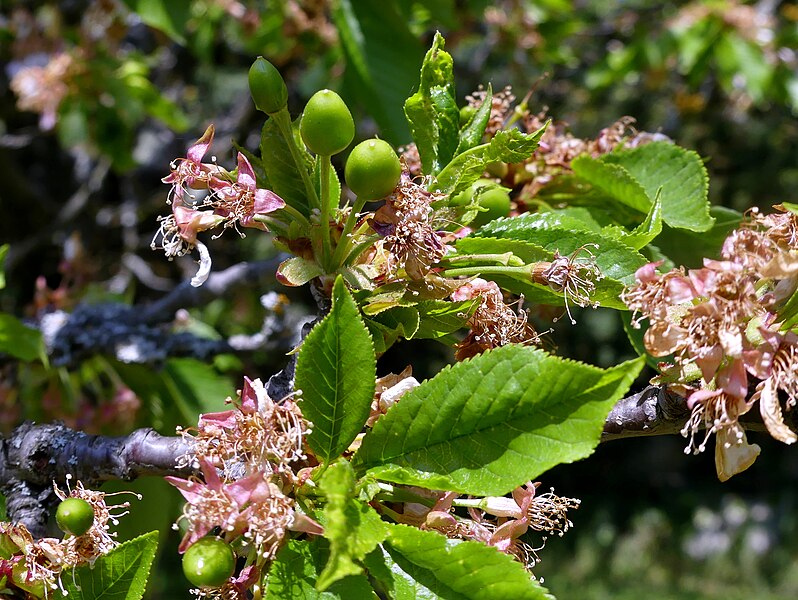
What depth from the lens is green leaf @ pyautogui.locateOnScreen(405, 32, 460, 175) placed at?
1.03 metres

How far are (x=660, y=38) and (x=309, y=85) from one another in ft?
6.26

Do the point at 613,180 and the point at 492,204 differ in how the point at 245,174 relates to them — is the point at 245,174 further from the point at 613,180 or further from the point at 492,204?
the point at 613,180

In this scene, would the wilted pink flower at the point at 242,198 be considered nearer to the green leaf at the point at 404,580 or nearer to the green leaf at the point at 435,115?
the green leaf at the point at 435,115

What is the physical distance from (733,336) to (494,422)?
0.83 feet

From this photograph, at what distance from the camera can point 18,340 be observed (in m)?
1.53

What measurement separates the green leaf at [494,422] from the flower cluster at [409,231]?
0.16m

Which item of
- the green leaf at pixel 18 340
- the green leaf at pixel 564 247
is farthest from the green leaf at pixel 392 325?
the green leaf at pixel 18 340

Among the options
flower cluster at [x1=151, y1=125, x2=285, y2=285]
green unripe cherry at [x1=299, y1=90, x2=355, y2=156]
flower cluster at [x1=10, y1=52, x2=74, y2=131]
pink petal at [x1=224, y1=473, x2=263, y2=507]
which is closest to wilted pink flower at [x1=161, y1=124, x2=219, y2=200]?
flower cluster at [x1=151, y1=125, x2=285, y2=285]

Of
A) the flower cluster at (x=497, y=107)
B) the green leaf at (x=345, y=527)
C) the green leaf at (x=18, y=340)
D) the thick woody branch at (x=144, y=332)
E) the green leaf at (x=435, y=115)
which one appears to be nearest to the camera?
the green leaf at (x=345, y=527)

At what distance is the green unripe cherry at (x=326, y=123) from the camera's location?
2.87ft

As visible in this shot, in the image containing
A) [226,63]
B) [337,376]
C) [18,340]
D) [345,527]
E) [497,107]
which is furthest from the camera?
[226,63]

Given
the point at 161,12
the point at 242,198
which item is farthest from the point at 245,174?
the point at 161,12

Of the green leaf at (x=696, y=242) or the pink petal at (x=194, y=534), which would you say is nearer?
the pink petal at (x=194, y=534)

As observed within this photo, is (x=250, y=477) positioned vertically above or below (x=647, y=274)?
below
